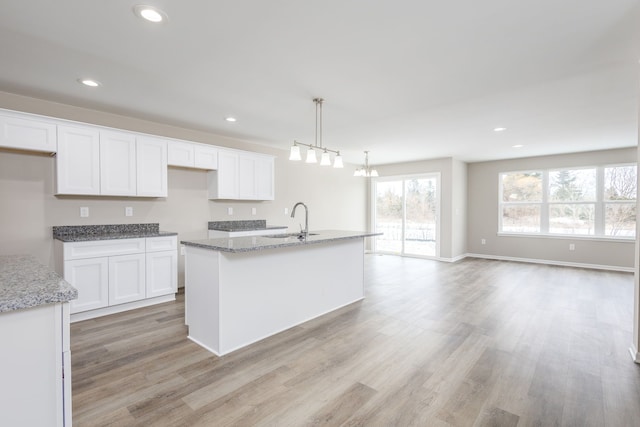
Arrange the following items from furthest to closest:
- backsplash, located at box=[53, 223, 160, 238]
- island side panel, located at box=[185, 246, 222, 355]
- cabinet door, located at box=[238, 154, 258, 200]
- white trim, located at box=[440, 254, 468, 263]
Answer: white trim, located at box=[440, 254, 468, 263], cabinet door, located at box=[238, 154, 258, 200], backsplash, located at box=[53, 223, 160, 238], island side panel, located at box=[185, 246, 222, 355]

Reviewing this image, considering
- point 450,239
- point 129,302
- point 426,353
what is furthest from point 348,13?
point 450,239

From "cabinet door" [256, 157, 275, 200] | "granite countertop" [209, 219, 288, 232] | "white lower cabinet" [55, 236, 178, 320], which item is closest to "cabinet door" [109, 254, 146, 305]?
"white lower cabinet" [55, 236, 178, 320]

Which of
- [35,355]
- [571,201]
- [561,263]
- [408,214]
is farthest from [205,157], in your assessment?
[561,263]

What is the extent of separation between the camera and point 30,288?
50.0 inches

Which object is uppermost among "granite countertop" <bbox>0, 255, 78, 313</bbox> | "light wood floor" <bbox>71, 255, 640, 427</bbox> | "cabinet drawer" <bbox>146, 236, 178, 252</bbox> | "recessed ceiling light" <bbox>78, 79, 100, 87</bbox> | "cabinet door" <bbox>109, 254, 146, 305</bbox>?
"recessed ceiling light" <bbox>78, 79, 100, 87</bbox>

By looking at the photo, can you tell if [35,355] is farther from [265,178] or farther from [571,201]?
[571,201]

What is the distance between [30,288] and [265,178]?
423cm

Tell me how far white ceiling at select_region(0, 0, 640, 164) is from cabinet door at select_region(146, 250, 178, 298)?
179cm

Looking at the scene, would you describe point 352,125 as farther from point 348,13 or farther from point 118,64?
point 118,64

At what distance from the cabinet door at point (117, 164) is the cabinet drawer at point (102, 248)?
59 cm

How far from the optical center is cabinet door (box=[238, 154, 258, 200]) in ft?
16.4

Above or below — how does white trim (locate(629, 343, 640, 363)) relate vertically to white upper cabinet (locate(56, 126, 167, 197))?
below

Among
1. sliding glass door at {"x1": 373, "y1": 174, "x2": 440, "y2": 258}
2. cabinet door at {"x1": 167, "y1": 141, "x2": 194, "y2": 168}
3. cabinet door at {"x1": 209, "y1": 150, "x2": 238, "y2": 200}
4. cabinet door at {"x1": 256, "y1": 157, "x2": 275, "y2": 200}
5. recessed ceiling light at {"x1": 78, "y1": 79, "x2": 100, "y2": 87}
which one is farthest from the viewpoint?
sliding glass door at {"x1": 373, "y1": 174, "x2": 440, "y2": 258}

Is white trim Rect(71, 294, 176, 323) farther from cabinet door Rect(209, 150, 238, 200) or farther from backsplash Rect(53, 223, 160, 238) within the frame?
cabinet door Rect(209, 150, 238, 200)
